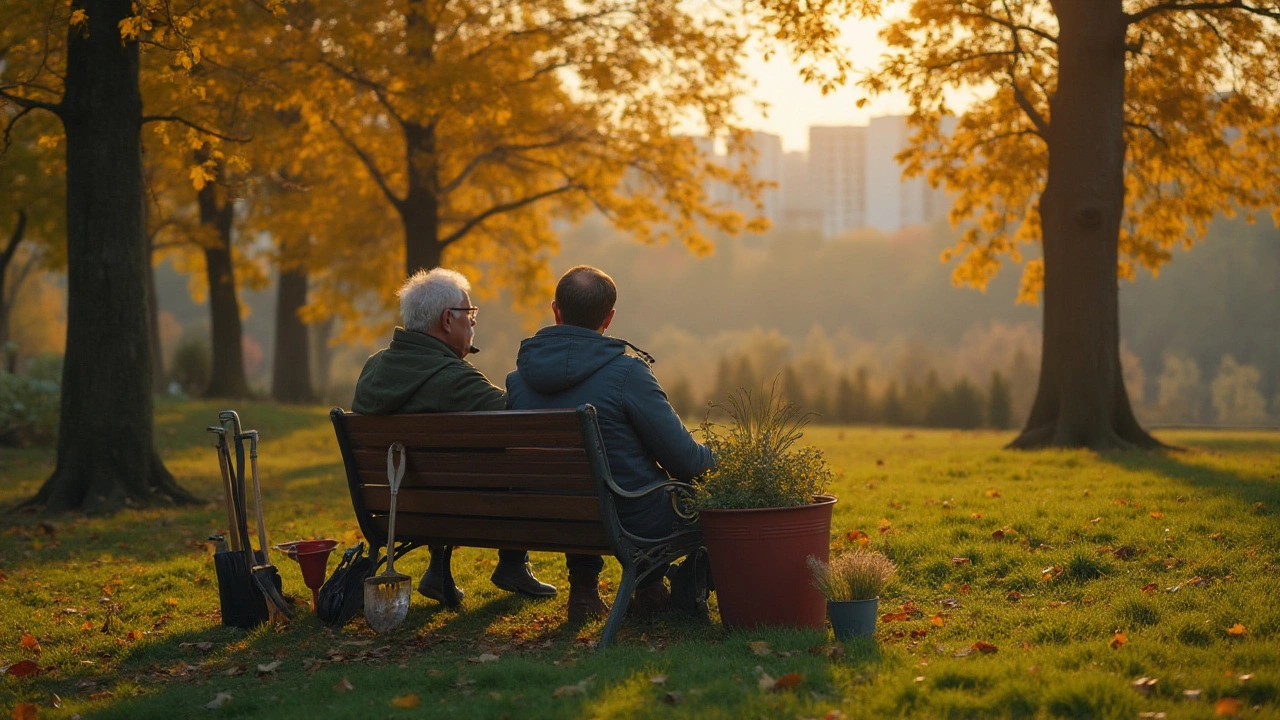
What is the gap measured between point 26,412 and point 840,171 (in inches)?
4664

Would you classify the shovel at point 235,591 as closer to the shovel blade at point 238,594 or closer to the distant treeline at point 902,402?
the shovel blade at point 238,594

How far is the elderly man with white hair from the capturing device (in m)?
5.52

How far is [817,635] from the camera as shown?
4797 mm

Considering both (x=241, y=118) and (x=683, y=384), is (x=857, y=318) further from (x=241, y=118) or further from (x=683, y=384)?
(x=241, y=118)

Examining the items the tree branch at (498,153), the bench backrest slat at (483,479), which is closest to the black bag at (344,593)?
the bench backrest slat at (483,479)

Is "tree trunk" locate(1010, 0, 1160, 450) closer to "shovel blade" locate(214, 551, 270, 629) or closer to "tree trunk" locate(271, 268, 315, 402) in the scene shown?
"shovel blade" locate(214, 551, 270, 629)

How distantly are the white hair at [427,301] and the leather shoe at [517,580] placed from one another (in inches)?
56.6

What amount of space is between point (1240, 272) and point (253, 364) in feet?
207

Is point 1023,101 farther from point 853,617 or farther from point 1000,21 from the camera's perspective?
point 853,617

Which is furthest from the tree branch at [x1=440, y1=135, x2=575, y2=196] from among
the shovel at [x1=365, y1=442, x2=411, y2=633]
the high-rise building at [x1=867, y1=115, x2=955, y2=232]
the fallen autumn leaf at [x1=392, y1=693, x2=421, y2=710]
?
the high-rise building at [x1=867, y1=115, x2=955, y2=232]

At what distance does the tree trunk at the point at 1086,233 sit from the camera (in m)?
12.2

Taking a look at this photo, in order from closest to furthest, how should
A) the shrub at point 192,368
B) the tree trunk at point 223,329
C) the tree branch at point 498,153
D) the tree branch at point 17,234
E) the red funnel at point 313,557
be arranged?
the red funnel at point 313,557 < the tree branch at point 498,153 < the tree branch at point 17,234 < the tree trunk at point 223,329 < the shrub at point 192,368

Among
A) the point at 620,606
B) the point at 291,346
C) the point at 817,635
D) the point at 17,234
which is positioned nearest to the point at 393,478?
the point at 620,606

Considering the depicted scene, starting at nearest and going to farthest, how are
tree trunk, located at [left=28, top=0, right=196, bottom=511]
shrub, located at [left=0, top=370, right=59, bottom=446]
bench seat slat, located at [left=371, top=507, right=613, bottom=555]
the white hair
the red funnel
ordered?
bench seat slat, located at [left=371, top=507, right=613, bottom=555] < the white hair < the red funnel < tree trunk, located at [left=28, top=0, right=196, bottom=511] < shrub, located at [left=0, top=370, right=59, bottom=446]
